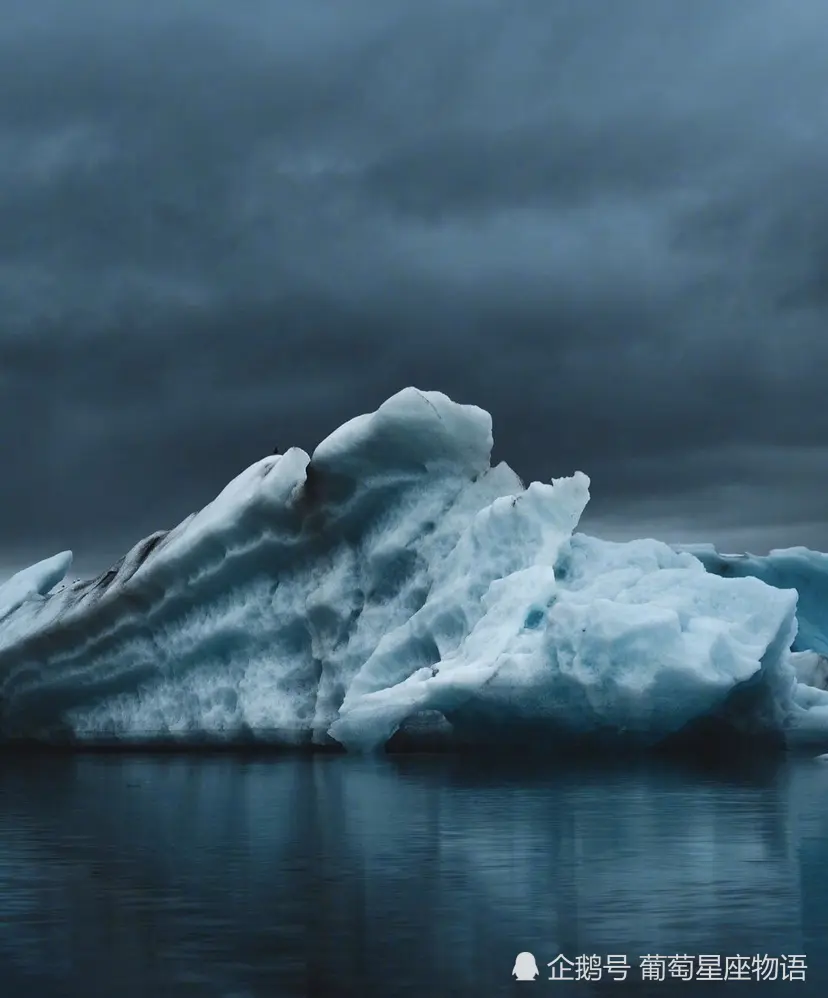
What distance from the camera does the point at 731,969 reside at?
7.15 meters

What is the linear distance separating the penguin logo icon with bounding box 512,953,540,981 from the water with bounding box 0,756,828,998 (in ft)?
0.28

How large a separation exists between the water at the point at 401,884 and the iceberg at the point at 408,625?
1666mm

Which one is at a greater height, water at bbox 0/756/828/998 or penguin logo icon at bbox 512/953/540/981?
water at bbox 0/756/828/998

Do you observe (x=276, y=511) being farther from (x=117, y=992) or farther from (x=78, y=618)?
(x=117, y=992)

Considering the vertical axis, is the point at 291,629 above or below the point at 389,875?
above

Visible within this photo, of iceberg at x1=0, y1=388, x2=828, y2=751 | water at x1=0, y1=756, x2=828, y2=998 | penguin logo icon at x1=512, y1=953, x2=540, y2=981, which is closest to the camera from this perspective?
penguin logo icon at x1=512, y1=953, x2=540, y2=981

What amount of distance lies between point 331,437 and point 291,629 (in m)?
2.95

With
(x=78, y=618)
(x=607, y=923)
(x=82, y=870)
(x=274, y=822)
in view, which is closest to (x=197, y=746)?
(x=78, y=618)

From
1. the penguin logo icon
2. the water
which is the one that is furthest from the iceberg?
the penguin logo icon

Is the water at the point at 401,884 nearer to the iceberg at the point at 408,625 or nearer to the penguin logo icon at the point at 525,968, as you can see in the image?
the penguin logo icon at the point at 525,968

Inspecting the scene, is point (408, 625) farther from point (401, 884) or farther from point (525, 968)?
point (525, 968)

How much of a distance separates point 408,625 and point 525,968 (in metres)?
13.0

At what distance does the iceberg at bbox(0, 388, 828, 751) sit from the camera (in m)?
18.3

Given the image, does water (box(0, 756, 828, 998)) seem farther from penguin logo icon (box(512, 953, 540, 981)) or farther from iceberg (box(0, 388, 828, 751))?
iceberg (box(0, 388, 828, 751))
